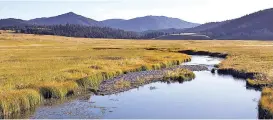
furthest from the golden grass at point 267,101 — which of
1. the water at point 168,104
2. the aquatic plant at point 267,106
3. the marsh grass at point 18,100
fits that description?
the marsh grass at point 18,100

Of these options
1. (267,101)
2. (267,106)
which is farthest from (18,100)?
(267,101)

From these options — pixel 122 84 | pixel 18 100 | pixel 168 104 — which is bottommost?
pixel 168 104

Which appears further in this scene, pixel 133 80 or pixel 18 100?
pixel 133 80

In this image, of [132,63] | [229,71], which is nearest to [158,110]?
[229,71]

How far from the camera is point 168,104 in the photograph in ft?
94.8

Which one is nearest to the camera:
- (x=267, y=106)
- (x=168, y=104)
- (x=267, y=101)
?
(x=267, y=106)

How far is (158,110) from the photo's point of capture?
2662cm

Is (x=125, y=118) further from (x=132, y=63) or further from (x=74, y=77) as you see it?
(x=132, y=63)

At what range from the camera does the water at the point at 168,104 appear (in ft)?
82.7

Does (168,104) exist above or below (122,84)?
below

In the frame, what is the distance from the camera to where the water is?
25.2 meters

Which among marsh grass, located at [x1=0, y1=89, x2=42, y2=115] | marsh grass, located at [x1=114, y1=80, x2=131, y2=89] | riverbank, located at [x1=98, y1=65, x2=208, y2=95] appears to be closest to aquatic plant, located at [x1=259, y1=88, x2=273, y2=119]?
riverbank, located at [x1=98, y1=65, x2=208, y2=95]

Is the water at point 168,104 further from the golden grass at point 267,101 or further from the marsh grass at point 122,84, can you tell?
the marsh grass at point 122,84

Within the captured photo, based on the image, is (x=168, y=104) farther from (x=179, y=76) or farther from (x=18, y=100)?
(x=179, y=76)
